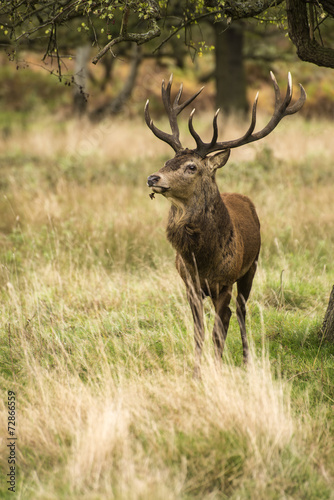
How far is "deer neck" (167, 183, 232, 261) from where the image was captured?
4648 millimetres

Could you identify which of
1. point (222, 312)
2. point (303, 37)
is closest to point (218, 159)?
point (222, 312)

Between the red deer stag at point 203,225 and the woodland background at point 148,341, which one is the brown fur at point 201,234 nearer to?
the red deer stag at point 203,225

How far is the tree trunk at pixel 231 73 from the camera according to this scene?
1570cm

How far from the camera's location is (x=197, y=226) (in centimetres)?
464

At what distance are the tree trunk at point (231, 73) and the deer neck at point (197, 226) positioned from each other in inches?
462

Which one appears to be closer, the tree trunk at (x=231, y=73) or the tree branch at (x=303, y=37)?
the tree branch at (x=303, y=37)

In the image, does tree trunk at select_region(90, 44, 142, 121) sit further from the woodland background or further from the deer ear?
the deer ear

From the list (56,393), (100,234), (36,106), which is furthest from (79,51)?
(56,393)

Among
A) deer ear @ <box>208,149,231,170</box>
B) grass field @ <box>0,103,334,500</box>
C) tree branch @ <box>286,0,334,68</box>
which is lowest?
grass field @ <box>0,103,334,500</box>

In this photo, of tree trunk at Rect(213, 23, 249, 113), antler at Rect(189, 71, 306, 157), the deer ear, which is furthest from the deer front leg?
tree trunk at Rect(213, 23, 249, 113)

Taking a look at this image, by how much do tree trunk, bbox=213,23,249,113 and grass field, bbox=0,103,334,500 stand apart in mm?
5496

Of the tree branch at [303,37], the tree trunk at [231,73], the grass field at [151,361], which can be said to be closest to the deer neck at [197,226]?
the grass field at [151,361]

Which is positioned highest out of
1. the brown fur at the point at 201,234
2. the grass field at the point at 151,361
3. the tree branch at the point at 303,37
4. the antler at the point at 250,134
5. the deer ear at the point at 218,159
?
the tree branch at the point at 303,37

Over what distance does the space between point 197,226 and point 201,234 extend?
7 centimetres
